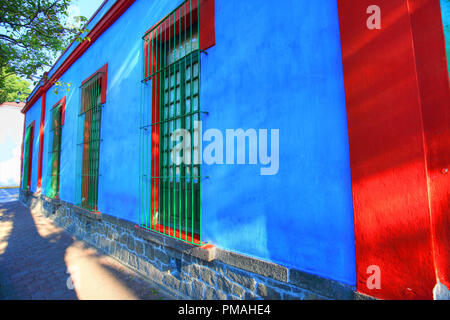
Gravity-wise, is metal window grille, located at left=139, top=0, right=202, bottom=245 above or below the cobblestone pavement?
above

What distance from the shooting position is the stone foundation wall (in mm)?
1848

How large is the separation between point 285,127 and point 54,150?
8.92m

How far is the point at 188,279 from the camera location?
2846 millimetres

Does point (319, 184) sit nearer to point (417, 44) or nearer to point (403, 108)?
point (403, 108)

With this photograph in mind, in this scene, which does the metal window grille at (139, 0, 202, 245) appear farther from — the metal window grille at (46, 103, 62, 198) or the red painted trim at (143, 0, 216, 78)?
the metal window grille at (46, 103, 62, 198)

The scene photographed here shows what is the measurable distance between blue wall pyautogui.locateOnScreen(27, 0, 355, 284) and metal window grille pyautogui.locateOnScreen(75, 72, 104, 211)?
145 inches

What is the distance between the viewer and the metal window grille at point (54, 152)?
769 cm

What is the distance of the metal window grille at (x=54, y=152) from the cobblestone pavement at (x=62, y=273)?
2376 mm

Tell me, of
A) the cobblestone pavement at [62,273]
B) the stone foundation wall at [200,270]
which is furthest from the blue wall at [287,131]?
the cobblestone pavement at [62,273]

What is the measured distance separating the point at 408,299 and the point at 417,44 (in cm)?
161

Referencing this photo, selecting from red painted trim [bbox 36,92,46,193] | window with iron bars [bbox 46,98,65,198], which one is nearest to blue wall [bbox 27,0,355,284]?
window with iron bars [bbox 46,98,65,198]

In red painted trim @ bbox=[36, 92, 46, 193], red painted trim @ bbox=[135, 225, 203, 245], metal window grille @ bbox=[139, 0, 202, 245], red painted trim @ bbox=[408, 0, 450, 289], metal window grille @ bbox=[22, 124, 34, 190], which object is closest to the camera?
red painted trim @ bbox=[408, 0, 450, 289]

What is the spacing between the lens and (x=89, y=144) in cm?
568
